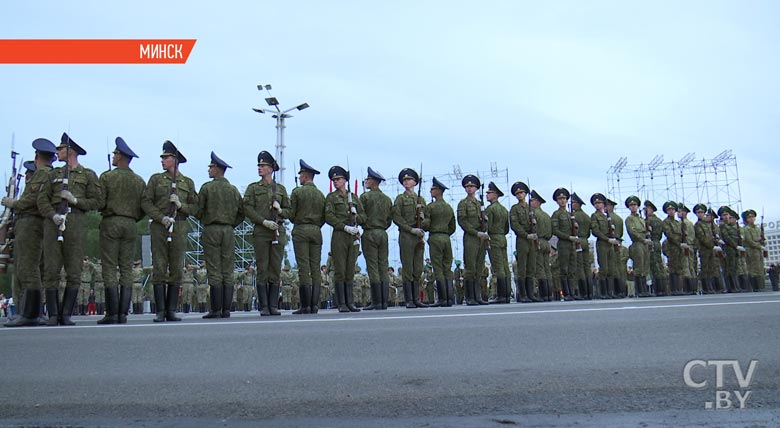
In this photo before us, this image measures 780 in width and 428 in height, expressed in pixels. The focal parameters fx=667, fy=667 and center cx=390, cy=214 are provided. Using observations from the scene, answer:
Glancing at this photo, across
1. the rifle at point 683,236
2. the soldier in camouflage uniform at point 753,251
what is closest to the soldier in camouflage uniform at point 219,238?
the rifle at point 683,236

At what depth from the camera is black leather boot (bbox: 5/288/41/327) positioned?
840cm

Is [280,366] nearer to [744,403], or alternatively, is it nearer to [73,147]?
[744,403]

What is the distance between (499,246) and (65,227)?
8.57 metres

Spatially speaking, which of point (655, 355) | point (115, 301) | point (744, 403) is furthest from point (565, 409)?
point (115, 301)

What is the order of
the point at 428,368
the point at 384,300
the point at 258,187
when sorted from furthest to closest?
1. the point at 384,300
2. the point at 258,187
3. the point at 428,368

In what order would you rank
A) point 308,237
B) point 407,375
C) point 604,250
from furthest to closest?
point 604,250
point 308,237
point 407,375

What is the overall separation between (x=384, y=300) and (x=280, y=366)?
285 inches

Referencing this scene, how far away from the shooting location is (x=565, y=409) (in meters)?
3.51

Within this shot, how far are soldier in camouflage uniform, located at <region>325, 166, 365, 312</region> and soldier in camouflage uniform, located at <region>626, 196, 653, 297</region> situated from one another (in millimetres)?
9241

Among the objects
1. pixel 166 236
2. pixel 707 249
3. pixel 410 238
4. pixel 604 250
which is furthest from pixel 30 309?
pixel 707 249

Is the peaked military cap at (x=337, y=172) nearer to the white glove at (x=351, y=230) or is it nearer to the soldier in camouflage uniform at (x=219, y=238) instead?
the white glove at (x=351, y=230)

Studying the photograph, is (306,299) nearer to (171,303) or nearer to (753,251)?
(171,303)

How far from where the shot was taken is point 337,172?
12078 mm

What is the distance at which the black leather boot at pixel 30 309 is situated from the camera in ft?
27.6
